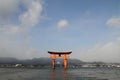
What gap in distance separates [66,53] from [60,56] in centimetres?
276

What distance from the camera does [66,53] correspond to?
73.2 metres

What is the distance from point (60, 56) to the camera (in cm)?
7438

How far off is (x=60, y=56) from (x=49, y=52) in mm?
4712

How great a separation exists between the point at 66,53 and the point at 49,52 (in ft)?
20.7

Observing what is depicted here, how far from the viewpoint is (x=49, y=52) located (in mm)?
72562
